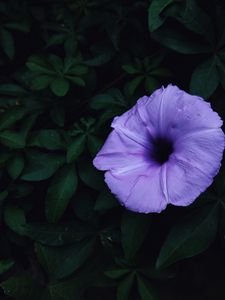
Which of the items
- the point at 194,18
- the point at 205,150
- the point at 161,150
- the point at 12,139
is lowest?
the point at 12,139

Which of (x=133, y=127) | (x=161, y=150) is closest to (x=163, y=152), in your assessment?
(x=161, y=150)

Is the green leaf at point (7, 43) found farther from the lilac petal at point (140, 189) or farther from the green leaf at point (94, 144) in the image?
the lilac petal at point (140, 189)

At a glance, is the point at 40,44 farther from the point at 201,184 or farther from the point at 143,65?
the point at 201,184

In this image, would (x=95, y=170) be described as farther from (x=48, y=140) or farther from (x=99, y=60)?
(x=99, y=60)

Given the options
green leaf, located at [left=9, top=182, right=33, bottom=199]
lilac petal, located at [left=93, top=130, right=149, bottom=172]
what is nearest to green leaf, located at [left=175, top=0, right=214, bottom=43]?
lilac petal, located at [left=93, top=130, right=149, bottom=172]

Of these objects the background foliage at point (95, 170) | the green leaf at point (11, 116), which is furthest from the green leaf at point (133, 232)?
the green leaf at point (11, 116)

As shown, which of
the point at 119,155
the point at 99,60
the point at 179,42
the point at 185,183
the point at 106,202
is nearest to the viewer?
the point at 185,183
